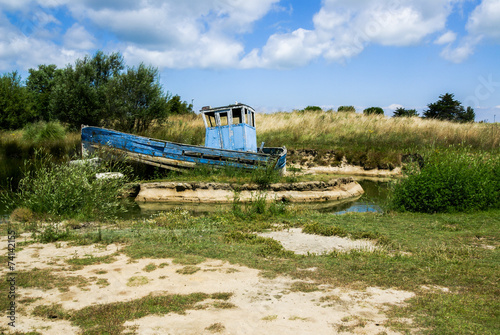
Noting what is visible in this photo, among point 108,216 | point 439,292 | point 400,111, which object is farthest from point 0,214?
point 400,111

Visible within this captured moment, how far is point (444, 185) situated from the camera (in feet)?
33.0

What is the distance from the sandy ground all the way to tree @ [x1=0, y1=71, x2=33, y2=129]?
27.1 meters

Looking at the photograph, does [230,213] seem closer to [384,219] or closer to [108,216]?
[108,216]

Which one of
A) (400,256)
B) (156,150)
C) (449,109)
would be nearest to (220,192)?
(156,150)

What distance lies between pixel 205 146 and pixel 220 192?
307cm

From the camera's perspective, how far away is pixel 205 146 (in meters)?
17.5

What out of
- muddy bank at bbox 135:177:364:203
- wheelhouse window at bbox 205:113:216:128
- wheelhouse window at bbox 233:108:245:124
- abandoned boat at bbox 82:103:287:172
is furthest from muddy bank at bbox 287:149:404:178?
muddy bank at bbox 135:177:364:203

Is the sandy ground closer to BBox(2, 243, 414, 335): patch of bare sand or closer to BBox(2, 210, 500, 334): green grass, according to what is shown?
BBox(2, 243, 414, 335): patch of bare sand

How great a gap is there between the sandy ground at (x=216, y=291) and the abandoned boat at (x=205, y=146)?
36.7 ft

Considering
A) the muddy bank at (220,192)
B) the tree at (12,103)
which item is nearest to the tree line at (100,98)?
the tree at (12,103)

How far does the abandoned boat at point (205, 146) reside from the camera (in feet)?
55.5

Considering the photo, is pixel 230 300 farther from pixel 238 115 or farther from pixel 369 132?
pixel 369 132

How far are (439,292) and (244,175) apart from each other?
39.9 ft

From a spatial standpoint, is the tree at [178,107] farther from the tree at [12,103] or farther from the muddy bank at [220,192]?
the muddy bank at [220,192]
